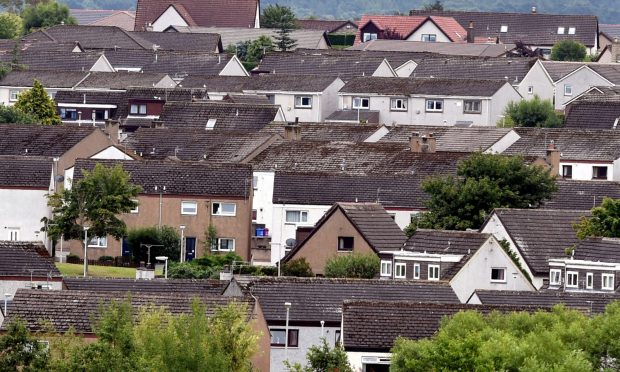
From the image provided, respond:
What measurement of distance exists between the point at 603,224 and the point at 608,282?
7730 millimetres

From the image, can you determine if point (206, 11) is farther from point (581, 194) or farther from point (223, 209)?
point (581, 194)

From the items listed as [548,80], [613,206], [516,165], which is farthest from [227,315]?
[548,80]

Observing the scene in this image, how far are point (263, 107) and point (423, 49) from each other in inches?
1497

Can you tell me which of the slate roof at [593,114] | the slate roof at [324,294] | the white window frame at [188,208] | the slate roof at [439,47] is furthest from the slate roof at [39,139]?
the slate roof at [439,47]

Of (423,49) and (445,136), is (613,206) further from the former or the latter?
(423,49)

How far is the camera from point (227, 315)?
4906cm

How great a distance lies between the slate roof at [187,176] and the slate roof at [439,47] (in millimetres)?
53232

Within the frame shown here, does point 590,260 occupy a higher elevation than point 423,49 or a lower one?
lower

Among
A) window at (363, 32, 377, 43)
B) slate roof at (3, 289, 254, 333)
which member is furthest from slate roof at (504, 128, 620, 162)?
window at (363, 32, 377, 43)

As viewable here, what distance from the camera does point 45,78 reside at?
116 m

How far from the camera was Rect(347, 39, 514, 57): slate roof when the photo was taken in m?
135

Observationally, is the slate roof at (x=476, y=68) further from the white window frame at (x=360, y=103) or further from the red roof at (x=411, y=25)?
the red roof at (x=411, y=25)

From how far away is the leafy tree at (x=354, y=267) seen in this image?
65.5m

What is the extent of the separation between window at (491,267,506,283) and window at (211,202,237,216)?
17747mm
